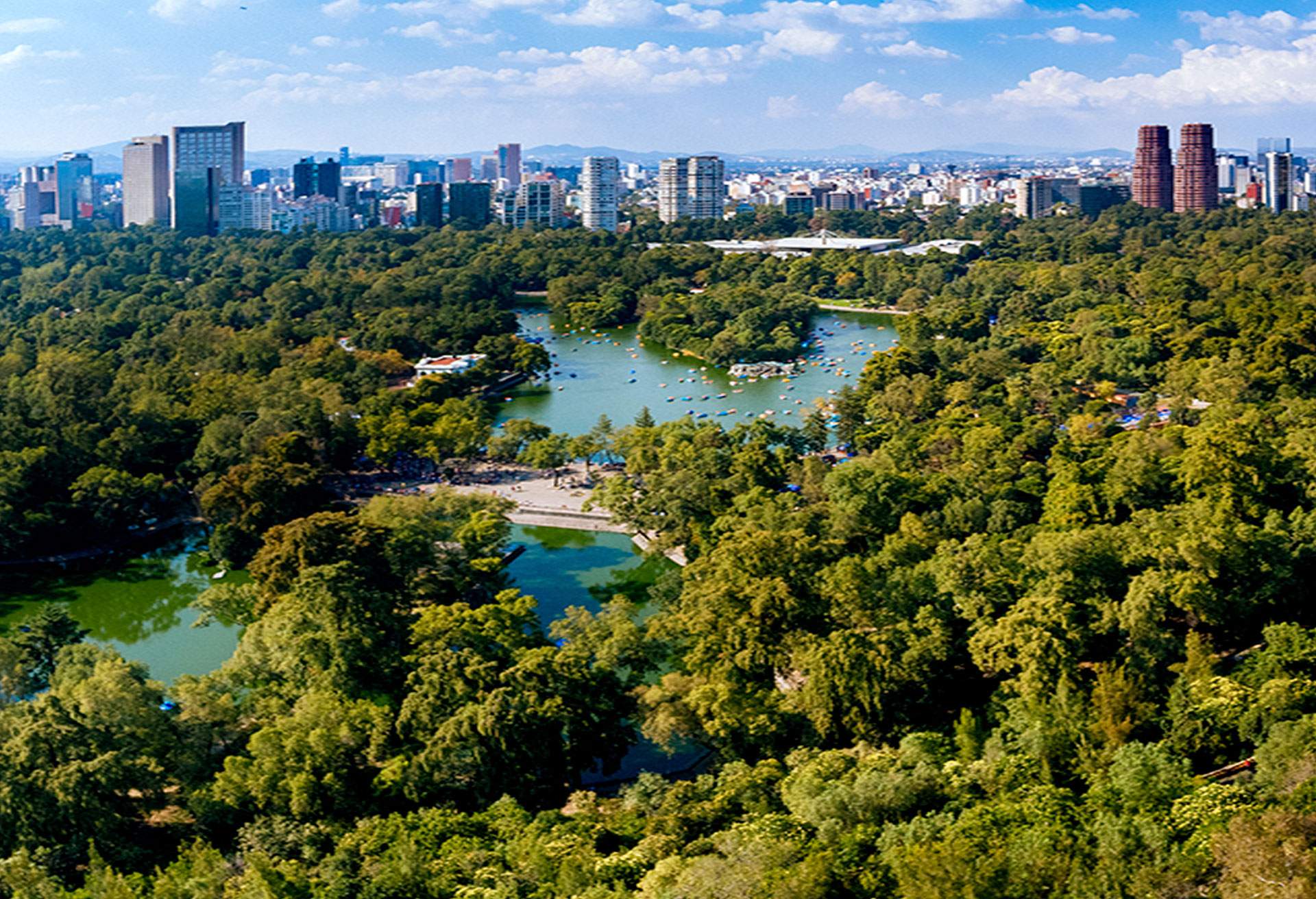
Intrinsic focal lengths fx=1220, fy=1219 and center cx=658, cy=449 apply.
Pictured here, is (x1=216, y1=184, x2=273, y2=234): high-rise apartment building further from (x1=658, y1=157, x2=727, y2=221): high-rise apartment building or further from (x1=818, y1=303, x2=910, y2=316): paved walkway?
(x1=818, y1=303, x2=910, y2=316): paved walkway

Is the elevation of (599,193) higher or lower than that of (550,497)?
higher

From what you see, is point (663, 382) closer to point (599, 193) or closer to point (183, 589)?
point (183, 589)

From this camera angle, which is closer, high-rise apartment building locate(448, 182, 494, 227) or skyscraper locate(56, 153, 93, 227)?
high-rise apartment building locate(448, 182, 494, 227)

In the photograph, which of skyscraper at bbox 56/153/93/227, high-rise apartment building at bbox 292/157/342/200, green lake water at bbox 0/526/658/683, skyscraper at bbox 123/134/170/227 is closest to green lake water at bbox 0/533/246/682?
green lake water at bbox 0/526/658/683

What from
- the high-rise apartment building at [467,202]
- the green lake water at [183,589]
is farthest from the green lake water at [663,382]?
the high-rise apartment building at [467,202]

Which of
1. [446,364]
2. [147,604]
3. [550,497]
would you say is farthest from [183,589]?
[446,364]

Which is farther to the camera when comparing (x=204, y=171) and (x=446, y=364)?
(x=204, y=171)
